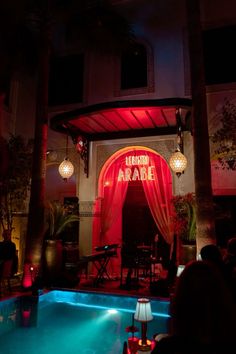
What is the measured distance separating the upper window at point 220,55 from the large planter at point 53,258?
618 centimetres

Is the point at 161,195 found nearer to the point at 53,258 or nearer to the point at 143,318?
the point at 53,258

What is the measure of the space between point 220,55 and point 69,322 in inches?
316

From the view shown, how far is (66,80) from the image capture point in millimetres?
10820

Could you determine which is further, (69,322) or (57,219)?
(57,219)

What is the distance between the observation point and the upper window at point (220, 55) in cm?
899

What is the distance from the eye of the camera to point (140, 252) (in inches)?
340

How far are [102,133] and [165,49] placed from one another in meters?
3.21

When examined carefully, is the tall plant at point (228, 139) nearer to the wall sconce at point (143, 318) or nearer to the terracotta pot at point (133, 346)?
the wall sconce at point (143, 318)

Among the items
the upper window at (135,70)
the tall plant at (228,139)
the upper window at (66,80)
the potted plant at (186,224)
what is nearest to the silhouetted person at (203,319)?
the potted plant at (186,224)

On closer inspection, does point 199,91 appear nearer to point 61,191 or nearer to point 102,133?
point 102,133

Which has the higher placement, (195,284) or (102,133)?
(102,133)

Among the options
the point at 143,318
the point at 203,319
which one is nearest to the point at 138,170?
the point at 143,318

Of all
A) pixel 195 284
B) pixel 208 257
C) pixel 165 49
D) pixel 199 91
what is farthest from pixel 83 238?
pixel 195 284

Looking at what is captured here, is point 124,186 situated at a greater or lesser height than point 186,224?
greater
